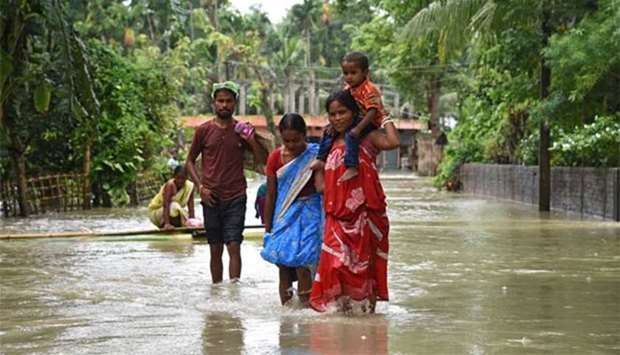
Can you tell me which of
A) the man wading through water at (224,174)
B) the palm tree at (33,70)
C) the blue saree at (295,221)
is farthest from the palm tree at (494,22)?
the blue saree at (295,221)

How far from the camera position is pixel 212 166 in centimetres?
912

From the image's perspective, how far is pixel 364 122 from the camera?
24.1 feet

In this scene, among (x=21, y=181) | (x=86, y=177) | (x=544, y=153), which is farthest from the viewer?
(x=86, y=177)

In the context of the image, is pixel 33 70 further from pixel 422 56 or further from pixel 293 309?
pixel 422 56

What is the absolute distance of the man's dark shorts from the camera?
9.05 metres

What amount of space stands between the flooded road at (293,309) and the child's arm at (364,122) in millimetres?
1234

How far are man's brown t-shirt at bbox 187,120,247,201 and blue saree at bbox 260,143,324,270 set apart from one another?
1253 millimetres

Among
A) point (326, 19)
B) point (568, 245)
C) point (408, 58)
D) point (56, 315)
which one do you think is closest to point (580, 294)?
point (56, 315)

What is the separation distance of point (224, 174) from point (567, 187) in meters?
13.8

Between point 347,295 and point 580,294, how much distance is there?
2.22 meters

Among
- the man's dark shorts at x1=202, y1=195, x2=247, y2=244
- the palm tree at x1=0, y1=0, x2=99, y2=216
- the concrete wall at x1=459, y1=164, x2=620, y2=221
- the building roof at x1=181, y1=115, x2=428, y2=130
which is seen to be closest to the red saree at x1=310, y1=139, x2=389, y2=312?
the man's dark shorts at x1=202, y1=195, x2=247, y2=244

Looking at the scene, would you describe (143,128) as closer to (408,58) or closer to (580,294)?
(580,294)

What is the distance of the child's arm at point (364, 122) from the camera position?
7.32m

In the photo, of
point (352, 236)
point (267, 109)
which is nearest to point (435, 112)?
point (267, 109)
